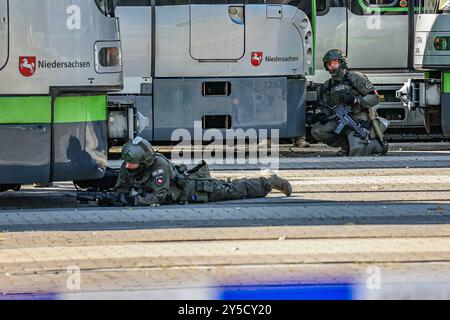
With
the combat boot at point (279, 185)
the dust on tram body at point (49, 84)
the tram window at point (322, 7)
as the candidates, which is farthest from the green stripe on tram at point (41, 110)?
the tram window at point (322, 7)

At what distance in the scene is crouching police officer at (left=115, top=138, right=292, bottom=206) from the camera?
11.9 meters

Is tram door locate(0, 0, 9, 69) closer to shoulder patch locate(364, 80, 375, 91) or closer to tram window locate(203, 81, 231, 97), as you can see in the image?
tram window locate(203, 81, 231, 97)

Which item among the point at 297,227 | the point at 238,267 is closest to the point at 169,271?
the point at 238,267

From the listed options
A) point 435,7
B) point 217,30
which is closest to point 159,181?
point 217,30

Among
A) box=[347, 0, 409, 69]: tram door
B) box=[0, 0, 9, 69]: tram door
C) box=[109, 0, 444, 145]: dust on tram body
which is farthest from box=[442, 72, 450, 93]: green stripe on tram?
box=[0, 0, 9, 69]: tram door

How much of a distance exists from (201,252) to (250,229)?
3.94 ft

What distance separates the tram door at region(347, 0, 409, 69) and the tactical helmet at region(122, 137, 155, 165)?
288 inches

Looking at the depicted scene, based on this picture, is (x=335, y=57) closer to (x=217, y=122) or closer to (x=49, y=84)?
(x=217, y=122)

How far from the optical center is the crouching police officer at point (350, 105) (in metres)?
17.0

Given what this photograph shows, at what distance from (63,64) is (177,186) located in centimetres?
153

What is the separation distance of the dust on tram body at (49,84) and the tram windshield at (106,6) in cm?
1

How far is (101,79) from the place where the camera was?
1201 centimetres

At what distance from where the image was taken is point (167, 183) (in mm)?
12016
